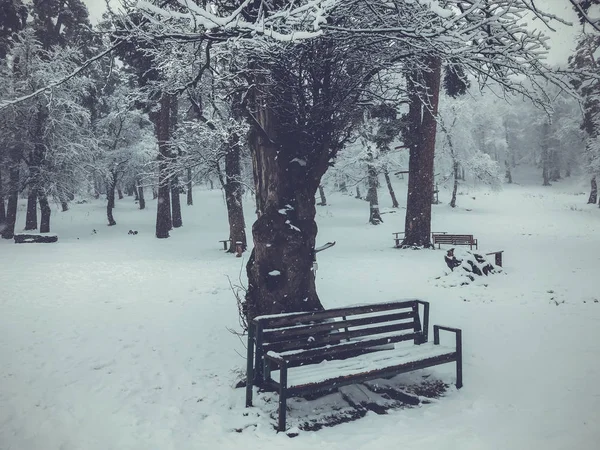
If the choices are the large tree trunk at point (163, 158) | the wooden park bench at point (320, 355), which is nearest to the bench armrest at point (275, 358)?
the wooden park bench at point (320, 355)

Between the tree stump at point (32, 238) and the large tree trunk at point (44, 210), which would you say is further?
the large tree trunk at point (44, 210)

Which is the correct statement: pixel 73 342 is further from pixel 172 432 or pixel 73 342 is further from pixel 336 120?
pixel 336 120

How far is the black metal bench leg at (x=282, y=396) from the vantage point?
392 cm

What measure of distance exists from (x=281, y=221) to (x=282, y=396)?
223 cm

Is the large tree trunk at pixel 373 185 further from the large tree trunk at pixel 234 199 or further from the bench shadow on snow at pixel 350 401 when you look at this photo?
the bench shadow on snow at pixel 350 401

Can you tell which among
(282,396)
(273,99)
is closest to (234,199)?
(273,99)

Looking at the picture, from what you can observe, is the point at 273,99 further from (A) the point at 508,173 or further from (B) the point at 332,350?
(A) the point at 508,173

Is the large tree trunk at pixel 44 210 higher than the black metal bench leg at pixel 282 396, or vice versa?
the large tree trunk at pixel 44 210

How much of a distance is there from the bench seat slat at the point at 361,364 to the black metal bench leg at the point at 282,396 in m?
0.08

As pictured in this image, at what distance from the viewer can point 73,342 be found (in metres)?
6.74

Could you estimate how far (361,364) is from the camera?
460 centimetres

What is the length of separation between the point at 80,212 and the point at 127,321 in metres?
30.4

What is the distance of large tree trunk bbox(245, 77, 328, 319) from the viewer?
17.4 ft

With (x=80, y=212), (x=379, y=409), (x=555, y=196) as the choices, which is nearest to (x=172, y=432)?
(x=379, y=409)
